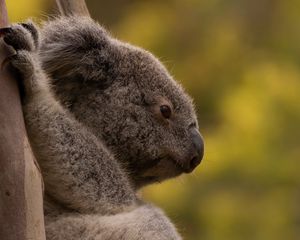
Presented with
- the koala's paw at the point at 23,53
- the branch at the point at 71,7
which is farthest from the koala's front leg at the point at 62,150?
the branch at the point at 71,7

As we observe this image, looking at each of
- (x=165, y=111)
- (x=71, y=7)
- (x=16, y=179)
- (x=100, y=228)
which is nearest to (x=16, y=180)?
(x=16, y=179)

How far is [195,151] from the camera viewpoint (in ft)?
15.1

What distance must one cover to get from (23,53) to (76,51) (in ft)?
2.67

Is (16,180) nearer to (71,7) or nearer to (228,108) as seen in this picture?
(71,7)

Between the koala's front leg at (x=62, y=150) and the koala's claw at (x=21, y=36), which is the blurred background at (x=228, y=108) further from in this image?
the koala's claw at (x=21, y=36)

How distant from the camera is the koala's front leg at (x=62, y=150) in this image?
361cm

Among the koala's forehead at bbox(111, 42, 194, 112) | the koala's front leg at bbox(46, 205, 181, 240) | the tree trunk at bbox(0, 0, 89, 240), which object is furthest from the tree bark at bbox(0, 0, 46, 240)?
the koala's forehead at bbox(111, 42, 194, 112)

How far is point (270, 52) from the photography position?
12.2 meters

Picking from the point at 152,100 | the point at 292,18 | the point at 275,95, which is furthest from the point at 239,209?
the point at 152,100

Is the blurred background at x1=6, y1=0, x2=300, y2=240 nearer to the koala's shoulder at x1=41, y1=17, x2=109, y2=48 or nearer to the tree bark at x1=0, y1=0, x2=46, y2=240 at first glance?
the koala's shoulder at x1=41, y1=17, x2=109, y2=48

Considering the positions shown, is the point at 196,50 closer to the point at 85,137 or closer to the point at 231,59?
the point at 231,59

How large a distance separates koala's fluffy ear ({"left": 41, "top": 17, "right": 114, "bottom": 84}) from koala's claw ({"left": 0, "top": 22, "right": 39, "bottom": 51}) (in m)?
0.54

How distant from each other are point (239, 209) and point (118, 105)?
571 centimetres

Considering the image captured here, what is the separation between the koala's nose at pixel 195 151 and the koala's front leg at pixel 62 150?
45 centimetres
